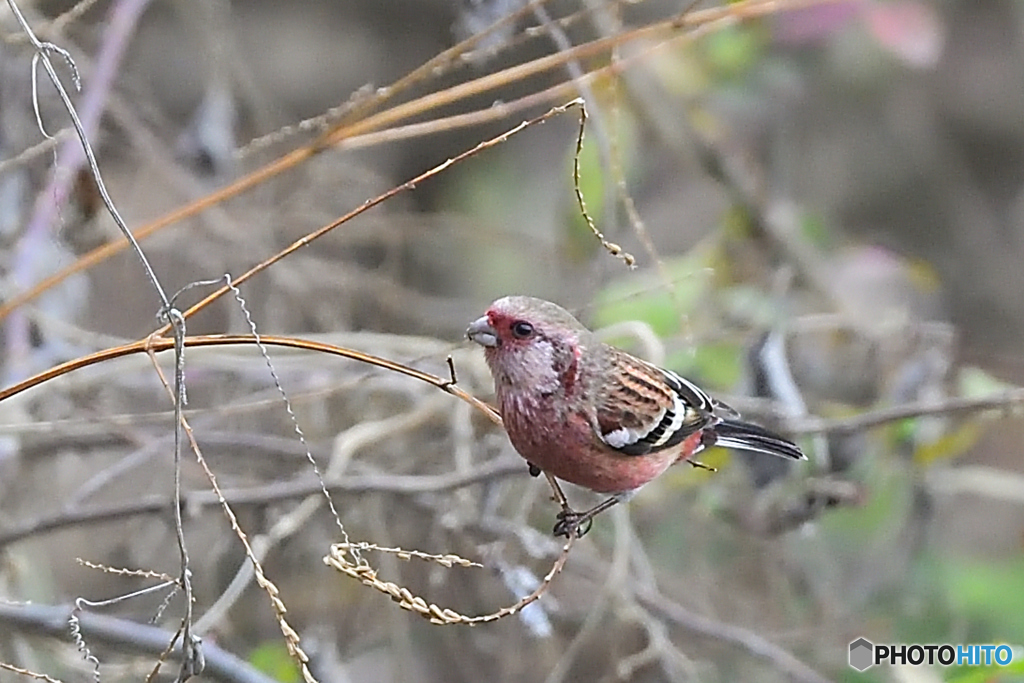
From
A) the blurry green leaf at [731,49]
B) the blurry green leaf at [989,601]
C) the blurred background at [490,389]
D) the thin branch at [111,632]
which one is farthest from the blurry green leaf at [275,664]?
the blurry green leaf at [731,49]

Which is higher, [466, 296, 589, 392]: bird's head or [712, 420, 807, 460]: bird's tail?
[712, 420, 807, 460]: bird's tail

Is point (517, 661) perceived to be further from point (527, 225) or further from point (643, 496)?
point (527, 225)

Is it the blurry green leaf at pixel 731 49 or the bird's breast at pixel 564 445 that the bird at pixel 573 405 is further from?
the blurry green leaf at pixel 731 49

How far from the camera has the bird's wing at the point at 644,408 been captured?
176cm

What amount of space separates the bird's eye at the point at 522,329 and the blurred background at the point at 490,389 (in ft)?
0.67

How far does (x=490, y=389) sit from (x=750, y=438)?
2.05ft

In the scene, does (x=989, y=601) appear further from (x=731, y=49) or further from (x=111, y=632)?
(x=111, y=632)

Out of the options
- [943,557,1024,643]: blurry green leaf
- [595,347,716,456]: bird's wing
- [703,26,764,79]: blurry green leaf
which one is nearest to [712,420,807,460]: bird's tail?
[595,347,716,456]: bird's wing

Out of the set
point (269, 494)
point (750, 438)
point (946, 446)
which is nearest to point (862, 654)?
point (946, 446)

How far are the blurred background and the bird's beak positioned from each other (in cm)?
20

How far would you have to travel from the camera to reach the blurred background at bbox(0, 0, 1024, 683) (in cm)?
208

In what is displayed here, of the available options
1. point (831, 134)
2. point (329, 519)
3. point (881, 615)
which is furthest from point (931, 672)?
point (831, 134)

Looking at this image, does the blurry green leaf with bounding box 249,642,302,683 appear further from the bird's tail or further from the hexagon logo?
the hexagon logo

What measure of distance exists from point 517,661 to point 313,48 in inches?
123
